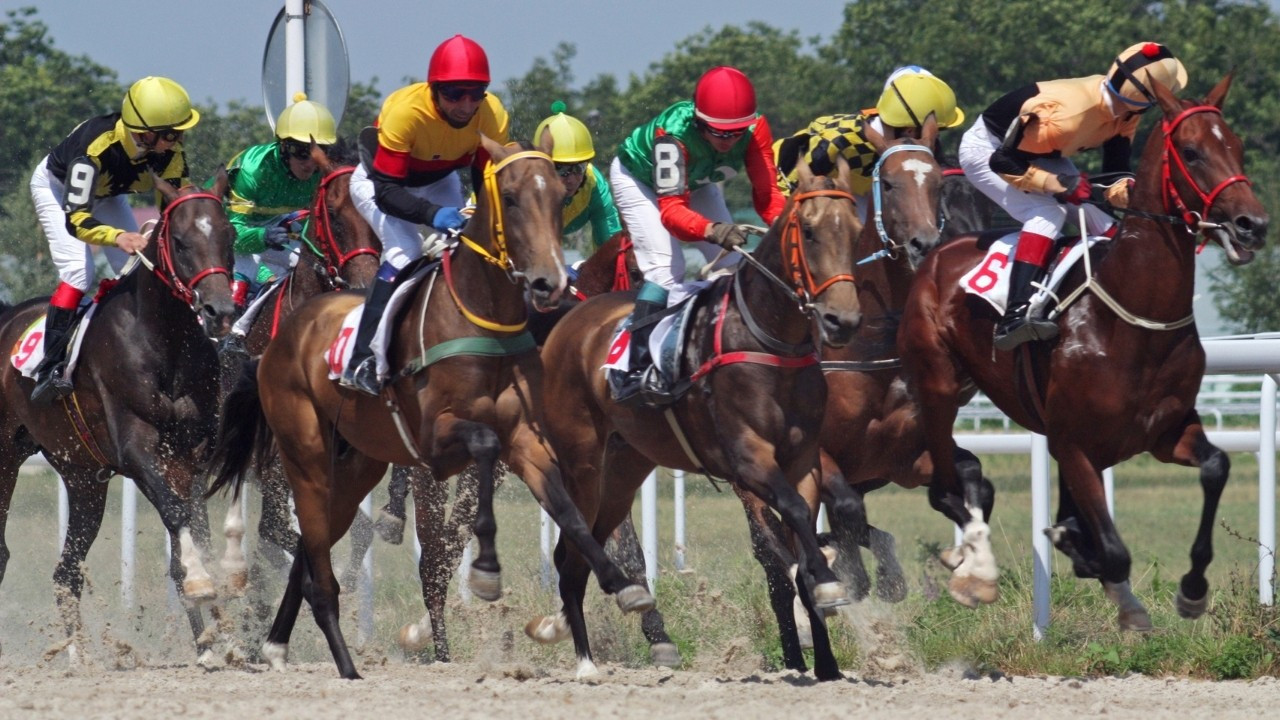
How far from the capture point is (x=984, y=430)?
19141 millimetres

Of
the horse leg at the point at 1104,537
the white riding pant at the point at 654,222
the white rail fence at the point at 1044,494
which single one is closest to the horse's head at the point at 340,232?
the white rail fence at the point at 1044,494

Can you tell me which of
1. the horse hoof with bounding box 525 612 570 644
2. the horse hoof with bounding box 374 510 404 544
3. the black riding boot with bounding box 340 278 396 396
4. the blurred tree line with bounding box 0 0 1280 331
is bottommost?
the horse hoof with bounding box 525 612 570 644

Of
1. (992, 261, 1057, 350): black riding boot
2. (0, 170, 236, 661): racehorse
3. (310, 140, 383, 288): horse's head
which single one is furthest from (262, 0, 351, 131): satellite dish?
(992, 261, 1057, 350): black riding boot

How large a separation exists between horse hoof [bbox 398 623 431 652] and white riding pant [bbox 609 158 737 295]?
5.94 ft

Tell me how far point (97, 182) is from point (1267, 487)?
4.86m

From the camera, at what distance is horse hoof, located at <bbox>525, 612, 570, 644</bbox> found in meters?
6.66

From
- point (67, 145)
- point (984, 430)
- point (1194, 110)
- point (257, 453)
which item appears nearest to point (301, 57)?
point (67, 145)

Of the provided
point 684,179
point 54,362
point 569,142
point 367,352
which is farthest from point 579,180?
point 54,362

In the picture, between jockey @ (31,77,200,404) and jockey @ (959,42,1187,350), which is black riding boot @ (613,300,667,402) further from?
jockey @ (31,77,200,404)

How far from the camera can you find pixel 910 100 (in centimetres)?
684

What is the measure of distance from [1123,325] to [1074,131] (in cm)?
85

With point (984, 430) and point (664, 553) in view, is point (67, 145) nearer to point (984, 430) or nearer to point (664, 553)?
point (664, 553)

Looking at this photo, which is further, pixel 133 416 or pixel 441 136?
pixel 133 416

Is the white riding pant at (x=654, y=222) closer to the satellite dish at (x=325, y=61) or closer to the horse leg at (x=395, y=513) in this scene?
the horse leg at (x=395, y=513)
